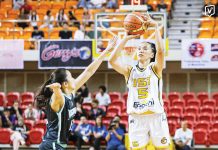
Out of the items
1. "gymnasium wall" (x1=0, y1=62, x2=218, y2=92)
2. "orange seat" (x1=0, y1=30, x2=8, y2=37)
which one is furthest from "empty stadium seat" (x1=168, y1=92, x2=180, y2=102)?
"orange seat" (x1=0, y1=30, x2=8, y2=37)

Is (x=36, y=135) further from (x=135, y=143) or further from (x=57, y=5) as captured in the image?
(x=135, y=143)

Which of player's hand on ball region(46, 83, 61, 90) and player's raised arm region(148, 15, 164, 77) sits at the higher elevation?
player's raised arm region(148, 15, 164, 77)

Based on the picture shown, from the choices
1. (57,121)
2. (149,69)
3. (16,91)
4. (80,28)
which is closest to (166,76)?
(80,28)

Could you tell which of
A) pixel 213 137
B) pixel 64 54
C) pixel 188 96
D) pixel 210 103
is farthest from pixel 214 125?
pixel 64 54

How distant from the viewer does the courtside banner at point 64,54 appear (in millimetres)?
21250

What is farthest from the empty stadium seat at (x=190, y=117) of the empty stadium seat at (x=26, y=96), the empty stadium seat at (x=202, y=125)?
the empty stadium seat at (x=26, y=96)

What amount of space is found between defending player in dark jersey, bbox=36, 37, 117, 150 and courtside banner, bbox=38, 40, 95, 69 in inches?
523

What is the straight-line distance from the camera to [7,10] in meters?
24.3

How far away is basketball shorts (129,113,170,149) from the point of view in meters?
9.12

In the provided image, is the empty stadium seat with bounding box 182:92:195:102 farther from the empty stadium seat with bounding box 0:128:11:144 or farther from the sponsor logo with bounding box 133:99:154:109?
the sponsor logo with bounding box 133:99:154:109

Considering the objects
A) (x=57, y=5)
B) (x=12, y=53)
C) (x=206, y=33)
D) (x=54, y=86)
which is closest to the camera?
(x=54, y=86)

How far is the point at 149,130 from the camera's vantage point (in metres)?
9.18

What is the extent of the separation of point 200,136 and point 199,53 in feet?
10.2

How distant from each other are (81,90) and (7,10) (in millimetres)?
5303
